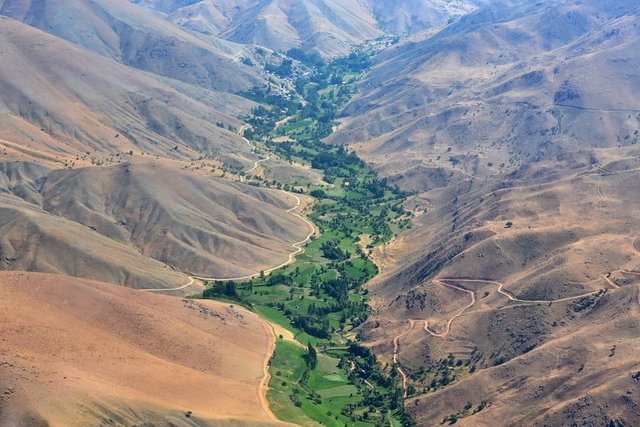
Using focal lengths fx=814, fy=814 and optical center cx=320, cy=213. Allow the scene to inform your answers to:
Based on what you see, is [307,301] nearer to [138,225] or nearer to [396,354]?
[396,354]

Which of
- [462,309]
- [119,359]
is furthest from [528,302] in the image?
[119,359]

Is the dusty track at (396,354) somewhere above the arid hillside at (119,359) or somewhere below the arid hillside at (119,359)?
below

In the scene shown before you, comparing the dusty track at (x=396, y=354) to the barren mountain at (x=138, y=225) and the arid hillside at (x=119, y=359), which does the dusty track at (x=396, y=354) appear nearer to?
the arid hillside at (x=119, y=359)

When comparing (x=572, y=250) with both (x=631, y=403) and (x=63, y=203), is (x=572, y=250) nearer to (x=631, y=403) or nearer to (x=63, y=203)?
(x=631, y=403)

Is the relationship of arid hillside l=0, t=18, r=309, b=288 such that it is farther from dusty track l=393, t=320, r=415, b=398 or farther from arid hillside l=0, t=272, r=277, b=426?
dusty track l=393, t=320, r=415, b=398

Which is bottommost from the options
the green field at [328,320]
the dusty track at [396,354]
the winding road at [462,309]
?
the green field at [328,320]

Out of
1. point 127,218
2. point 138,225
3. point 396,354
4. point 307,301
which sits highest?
point 127,218

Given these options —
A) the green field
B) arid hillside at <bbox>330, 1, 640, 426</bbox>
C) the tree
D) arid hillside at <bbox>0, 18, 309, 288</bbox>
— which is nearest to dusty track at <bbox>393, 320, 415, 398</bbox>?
arid hillside at <bbox>330, 1, 640, 426</bbox>

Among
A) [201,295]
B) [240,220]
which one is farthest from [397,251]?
[201,295]

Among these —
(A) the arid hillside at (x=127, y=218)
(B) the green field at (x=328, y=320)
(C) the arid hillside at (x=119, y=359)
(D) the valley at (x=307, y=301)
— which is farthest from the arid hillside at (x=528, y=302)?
A: (A) the arid hillside at (x=127, y=218)
